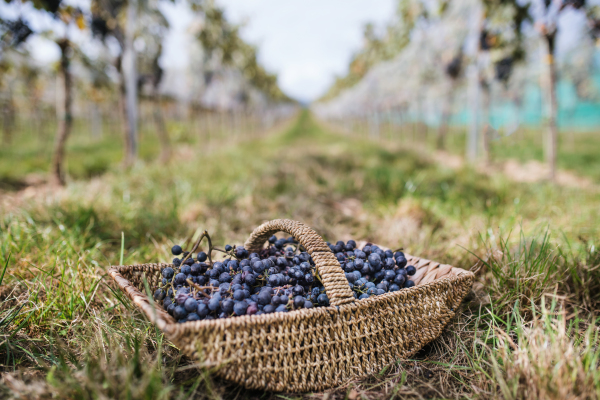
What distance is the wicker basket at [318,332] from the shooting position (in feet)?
3.37

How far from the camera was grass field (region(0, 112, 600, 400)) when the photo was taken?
3.47ft

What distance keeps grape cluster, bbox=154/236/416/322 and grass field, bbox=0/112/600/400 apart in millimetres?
202

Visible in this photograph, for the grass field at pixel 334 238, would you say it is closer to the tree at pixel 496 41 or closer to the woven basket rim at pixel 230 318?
the woven basket rim at pixel 230 318

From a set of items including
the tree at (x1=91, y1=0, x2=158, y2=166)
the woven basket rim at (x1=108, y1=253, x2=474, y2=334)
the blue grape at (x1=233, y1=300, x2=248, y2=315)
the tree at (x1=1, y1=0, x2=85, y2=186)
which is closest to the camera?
the woven basket rim at (x1=108, y1=253, x2=474, y2=334)

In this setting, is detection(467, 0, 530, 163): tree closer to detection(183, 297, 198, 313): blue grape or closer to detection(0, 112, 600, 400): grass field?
detection(0, 112, 600, 400): grass field

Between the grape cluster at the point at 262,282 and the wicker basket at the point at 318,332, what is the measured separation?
0.34ft

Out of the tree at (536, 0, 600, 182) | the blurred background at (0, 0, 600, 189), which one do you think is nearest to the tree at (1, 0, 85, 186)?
the blurred background at (0, 0, 600, 189)

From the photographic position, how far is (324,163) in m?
6.00

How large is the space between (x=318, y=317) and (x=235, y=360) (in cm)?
30

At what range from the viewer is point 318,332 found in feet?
3.72

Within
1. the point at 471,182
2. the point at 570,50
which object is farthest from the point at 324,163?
the point at 570,50

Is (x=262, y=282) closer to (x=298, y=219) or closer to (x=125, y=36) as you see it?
(x=298, y=219)

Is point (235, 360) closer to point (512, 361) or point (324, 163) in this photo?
point (512, 361)

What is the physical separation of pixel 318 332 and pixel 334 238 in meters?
1.49
